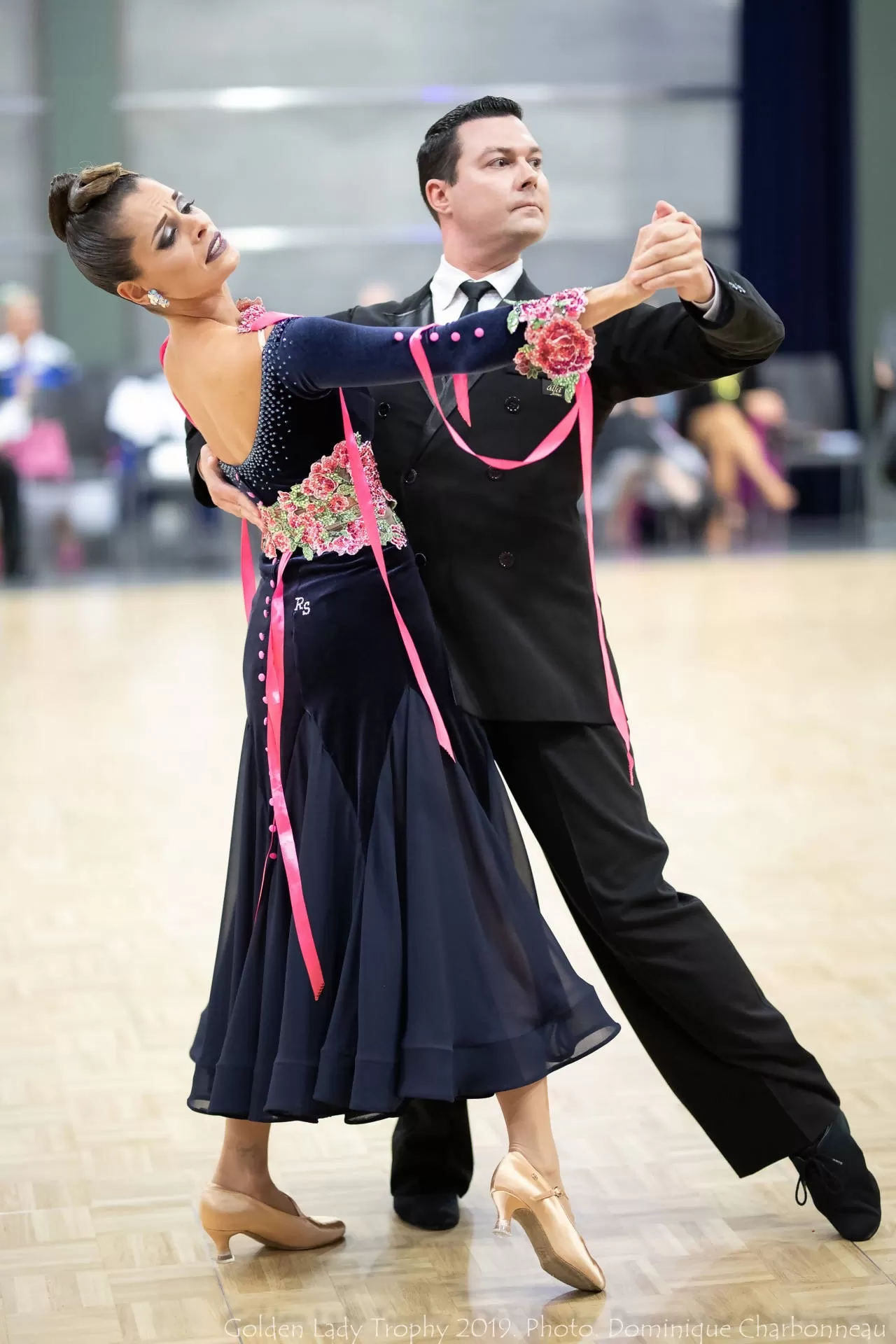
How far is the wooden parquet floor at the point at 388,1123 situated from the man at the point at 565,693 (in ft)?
0.61

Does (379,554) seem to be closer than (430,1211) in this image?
Yes

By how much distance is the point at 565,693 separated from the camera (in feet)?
7.67

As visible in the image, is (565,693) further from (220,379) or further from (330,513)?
(220,379)

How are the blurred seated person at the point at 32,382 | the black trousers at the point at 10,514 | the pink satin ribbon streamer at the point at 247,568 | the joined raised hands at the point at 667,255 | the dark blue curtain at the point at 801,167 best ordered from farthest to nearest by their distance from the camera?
1. the dark blue curtain at the point at 801,167
2. the blurred seated person at the point at 32,382
3. the black trousers at the point at 10,514
4. the pink satin ribbon streamer at the point at 247,568
5. the joined raised hands at the point at 667,255

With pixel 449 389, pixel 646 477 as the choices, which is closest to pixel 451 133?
pixel 449 389

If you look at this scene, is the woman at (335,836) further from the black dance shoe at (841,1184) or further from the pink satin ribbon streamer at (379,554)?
the black dance shoe at (841,1184)

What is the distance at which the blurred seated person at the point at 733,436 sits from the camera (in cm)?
1144

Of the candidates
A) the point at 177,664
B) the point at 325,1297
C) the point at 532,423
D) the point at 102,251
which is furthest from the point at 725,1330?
the point at 177,664

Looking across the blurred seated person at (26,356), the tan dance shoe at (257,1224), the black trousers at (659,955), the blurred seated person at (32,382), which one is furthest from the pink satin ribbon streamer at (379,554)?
the blurred seated person at (26,356)

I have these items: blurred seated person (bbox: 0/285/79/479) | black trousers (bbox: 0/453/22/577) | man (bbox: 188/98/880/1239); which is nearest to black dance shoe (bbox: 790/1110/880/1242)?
man (bbox: 188/98/880/1239)

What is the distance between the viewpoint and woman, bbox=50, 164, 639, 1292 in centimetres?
221

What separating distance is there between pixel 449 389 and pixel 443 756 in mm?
491

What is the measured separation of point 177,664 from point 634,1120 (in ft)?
15.3

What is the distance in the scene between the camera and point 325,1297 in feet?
7.43
